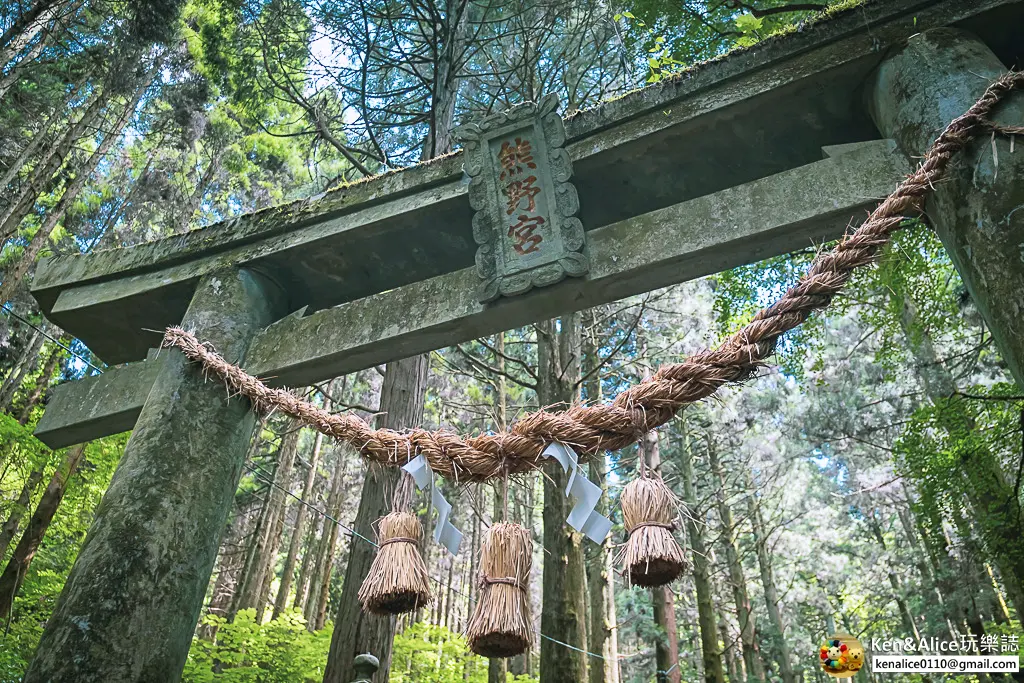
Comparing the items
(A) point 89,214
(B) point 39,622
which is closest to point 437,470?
(B) point 39,622

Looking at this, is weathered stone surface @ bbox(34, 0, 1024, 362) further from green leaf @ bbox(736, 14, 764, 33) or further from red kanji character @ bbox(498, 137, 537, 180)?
green leaf @ bbox(736, 14, 764, 33)

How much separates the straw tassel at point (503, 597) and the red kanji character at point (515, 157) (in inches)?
61.8

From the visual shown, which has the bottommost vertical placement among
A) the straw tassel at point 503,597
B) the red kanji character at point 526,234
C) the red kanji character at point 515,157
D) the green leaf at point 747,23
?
the straw tassel at point 503,597

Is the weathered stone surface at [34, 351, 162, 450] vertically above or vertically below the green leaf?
below

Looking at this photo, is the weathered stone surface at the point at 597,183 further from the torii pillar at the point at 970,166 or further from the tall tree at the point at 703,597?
the tall tree at the point at 703,597

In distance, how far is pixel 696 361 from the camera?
1.90m

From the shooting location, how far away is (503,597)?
1.88 metres

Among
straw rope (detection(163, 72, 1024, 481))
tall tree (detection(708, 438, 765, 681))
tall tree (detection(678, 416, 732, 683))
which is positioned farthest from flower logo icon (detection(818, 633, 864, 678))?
straw rope (detection(163, 72, 1024, 481))

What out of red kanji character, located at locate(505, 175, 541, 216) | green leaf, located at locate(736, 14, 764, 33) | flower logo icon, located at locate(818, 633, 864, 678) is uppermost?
green leaf, located at locate(736, 14, 764, 33)

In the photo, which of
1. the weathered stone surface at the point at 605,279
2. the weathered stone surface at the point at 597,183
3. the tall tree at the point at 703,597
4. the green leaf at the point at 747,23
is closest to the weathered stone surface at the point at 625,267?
the weathered stone surface at the point at 605,279

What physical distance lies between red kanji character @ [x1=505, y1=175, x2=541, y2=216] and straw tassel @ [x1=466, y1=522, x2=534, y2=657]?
139cm

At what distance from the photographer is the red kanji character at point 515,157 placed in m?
2.82

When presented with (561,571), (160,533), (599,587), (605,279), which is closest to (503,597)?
(605,279)

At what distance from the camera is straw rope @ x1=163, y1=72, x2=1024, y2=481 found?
6.11 ft
